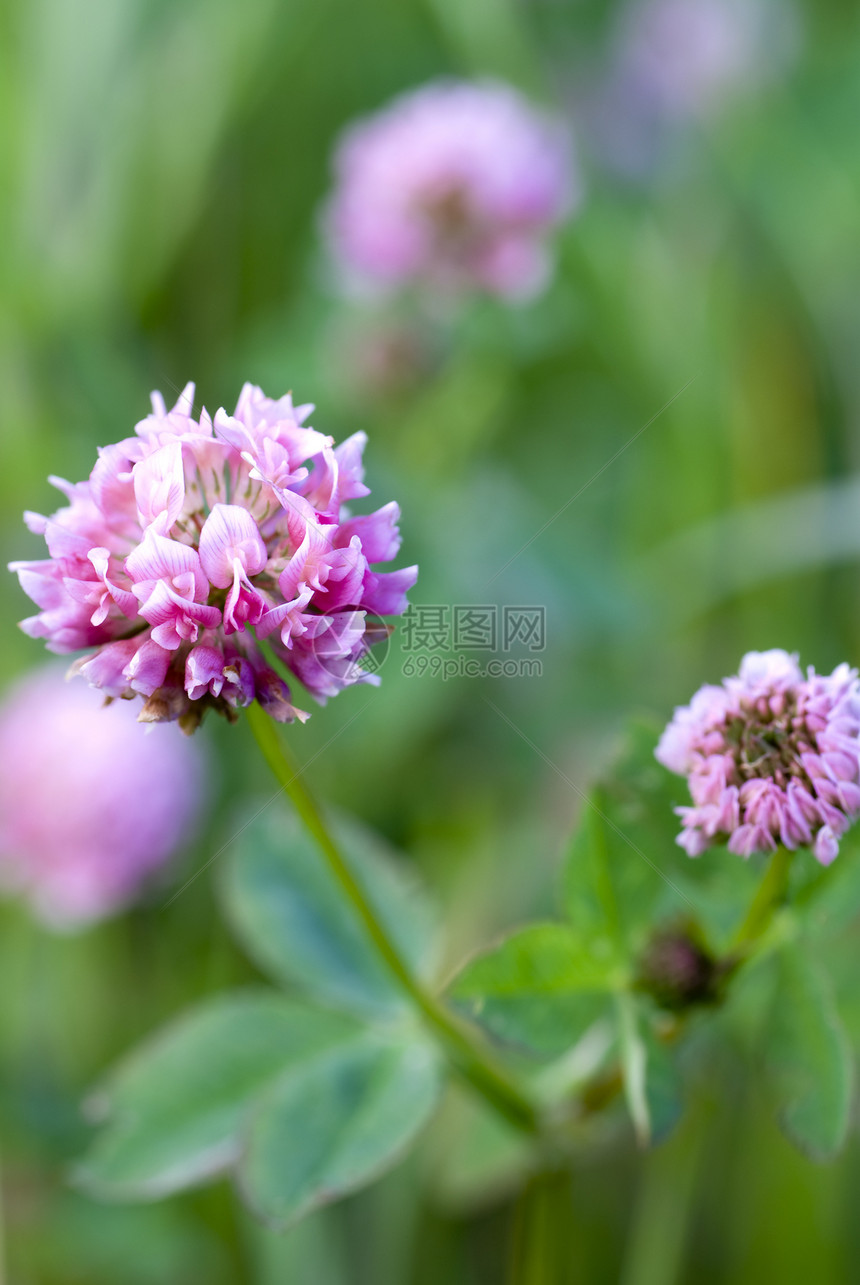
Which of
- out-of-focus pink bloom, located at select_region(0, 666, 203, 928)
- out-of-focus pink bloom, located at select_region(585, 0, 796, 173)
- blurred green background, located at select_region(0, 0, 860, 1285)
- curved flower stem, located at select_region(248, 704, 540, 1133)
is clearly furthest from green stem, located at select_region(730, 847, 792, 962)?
out-of-focus pink bloom, located at select_region(585, 0, 796, 173)

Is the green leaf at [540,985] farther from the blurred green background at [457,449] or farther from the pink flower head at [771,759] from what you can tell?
the blurred green background at [457,449]

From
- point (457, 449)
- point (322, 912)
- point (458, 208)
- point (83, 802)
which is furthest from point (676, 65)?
point (322, 912)

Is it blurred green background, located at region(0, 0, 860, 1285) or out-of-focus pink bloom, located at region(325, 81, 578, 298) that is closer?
blurred green background, located at region(0, 0, 860, 1285)

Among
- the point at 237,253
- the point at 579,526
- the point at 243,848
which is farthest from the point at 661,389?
the point at 243,848

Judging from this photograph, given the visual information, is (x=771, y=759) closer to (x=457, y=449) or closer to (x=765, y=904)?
(x=765, y=904)

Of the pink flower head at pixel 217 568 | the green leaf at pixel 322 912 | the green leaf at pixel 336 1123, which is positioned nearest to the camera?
the pink flower head at pixel 217 568

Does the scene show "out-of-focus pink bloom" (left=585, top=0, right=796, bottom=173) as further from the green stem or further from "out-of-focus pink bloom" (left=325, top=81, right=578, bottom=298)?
the green stem

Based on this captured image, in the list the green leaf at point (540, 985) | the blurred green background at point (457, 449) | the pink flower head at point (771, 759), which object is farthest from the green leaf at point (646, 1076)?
the blurred green background at point (457, 449)
